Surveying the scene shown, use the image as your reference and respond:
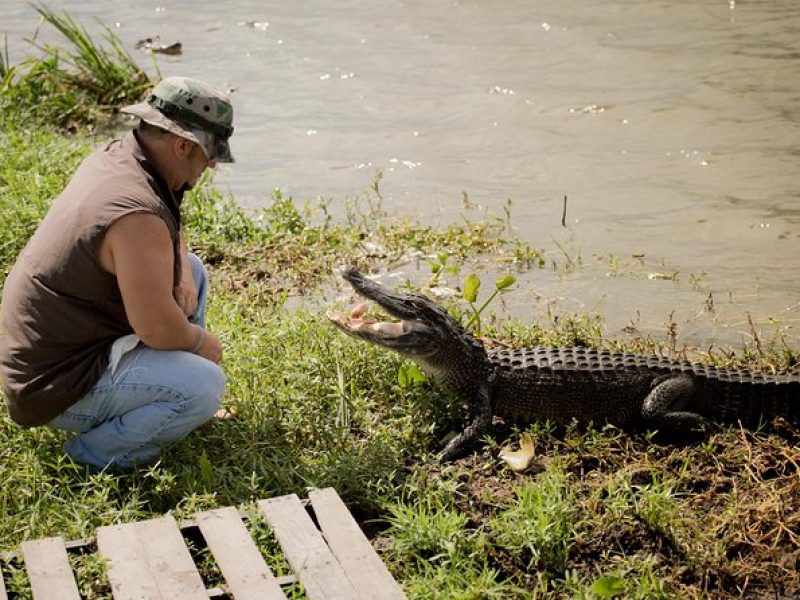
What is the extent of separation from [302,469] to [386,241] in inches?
117

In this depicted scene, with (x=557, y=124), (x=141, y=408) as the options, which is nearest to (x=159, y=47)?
(x=557, y=124)

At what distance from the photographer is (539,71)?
11234 mm

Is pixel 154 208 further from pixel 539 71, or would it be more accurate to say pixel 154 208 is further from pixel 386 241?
pixel 539 71

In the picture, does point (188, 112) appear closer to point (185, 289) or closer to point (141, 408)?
point (185, 289)

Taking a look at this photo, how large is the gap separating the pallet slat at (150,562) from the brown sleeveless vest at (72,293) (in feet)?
2.57

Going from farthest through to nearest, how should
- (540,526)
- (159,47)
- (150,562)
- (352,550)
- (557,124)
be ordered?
(159,47) < (557,124) < (540,526) < (352,550) < (150,562)

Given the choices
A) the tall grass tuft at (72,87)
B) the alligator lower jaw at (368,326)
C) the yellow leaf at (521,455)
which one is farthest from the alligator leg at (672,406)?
the tall grass tuft at (72,87)

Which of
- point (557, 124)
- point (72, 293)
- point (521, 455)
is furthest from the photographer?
point (557, 124)

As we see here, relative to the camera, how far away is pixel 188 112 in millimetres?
4766

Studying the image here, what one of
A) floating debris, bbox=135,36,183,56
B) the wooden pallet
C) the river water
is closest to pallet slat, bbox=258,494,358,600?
the wooden pallet

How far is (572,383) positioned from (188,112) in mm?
2323

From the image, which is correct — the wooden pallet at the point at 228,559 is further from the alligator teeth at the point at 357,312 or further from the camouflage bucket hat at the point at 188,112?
the camouflage bucket hat at the point at 188,112

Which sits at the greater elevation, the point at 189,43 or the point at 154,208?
the point at 154,208

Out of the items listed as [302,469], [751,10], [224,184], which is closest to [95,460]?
[302,469]
